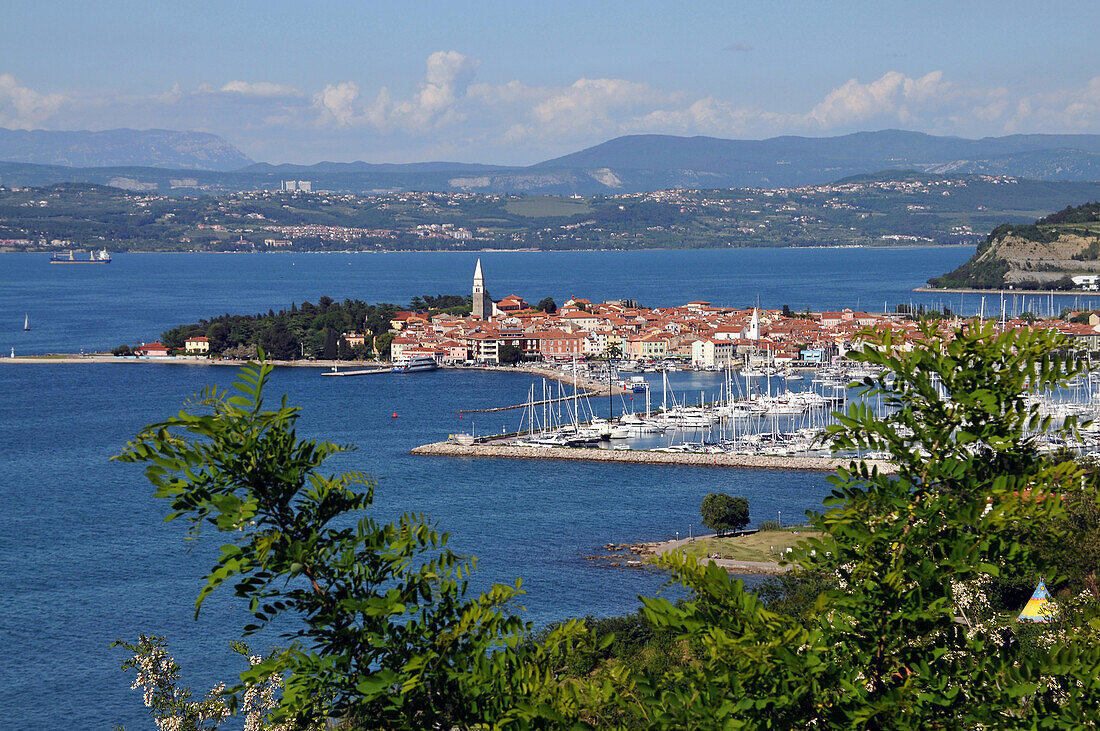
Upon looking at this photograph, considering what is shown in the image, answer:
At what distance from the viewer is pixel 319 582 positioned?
135 inches

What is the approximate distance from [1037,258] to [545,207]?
111m

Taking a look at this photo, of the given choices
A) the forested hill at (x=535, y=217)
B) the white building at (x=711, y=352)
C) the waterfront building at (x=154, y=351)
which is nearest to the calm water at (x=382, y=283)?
the waterfront building at (x=154, y=351)

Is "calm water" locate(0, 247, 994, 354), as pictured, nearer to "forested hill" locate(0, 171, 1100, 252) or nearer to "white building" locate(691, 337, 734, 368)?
"forested hill" locate(0, 171, 1100, 252)

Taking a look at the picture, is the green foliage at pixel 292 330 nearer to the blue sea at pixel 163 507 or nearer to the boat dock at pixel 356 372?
the boat dock at pixel 356 372

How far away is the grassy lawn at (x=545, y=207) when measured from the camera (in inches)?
6880

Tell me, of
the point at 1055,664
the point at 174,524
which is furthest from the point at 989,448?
the point at 174,524

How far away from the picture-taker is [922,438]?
340 centimetres

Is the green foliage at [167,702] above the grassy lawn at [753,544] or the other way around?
above

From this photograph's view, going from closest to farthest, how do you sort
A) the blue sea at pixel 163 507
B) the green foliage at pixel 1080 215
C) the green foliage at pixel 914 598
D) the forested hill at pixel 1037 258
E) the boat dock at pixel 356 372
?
the green foliage at pixel 914 598, the blue sea at pixel 163 507, the boat dock at pixel 356 372, the forested hill at pixel 1037 258, the green foliage at pixel 1080 215

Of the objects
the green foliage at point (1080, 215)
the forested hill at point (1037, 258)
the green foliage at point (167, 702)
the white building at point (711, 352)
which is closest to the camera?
the green foliage at point (167, 702)

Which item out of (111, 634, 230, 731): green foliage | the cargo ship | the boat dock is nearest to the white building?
the boat dock

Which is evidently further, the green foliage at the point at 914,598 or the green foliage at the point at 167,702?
the green foliage at the point at 167,702

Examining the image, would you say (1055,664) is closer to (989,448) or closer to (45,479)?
(989,448)

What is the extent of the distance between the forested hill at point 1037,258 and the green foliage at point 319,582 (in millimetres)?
71132
